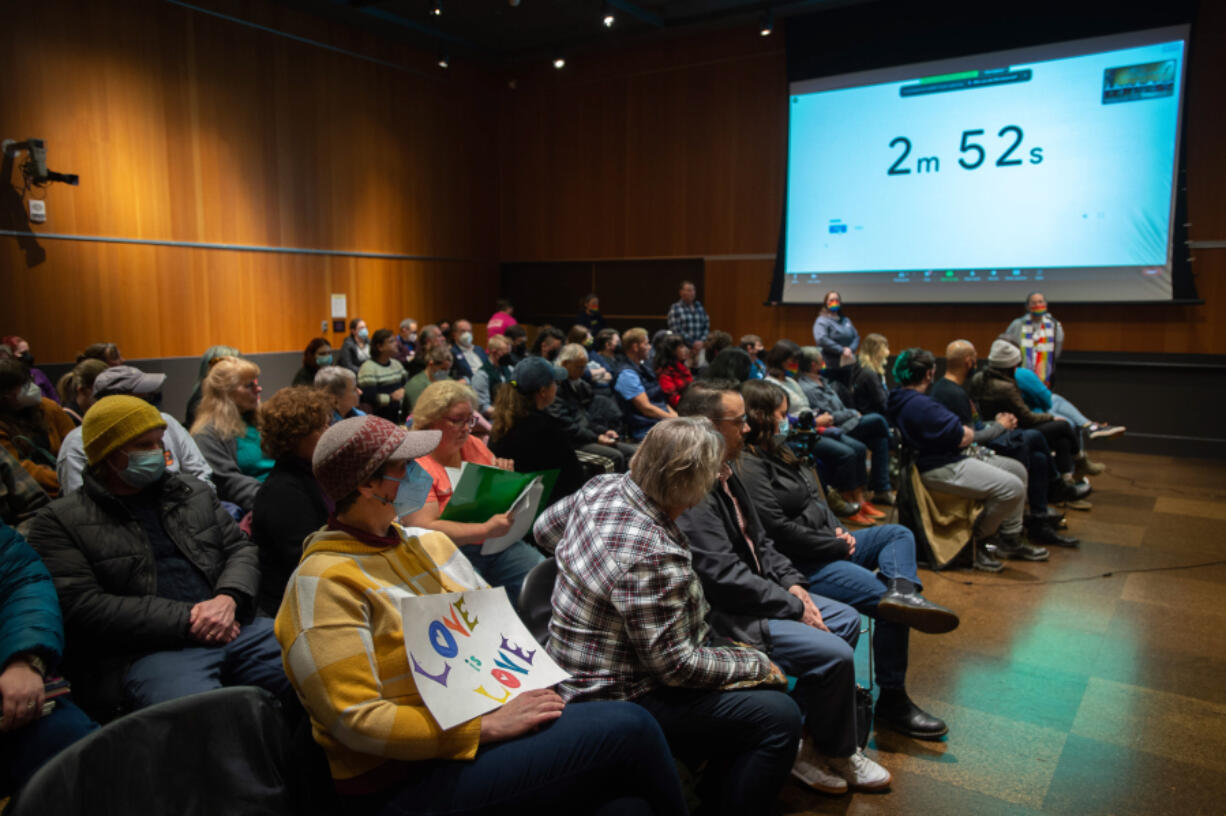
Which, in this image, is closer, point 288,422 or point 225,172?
point 288,422

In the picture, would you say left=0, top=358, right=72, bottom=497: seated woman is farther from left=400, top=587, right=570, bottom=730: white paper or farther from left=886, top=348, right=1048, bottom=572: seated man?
left=886, top=348, right=1048, bottom=572: seated man

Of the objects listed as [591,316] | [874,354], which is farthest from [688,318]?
[874,354]

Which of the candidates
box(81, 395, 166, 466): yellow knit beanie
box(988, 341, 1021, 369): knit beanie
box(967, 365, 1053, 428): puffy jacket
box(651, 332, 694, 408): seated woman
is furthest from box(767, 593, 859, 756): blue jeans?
box(651, 332, 694, 408): seated woman

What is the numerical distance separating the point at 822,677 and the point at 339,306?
891cm

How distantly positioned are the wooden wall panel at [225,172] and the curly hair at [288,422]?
5994mm

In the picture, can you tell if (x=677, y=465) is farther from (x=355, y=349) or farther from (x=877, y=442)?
(x=355, y=349)

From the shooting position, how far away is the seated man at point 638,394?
5.82 metres

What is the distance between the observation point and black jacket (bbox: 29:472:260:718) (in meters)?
1.95

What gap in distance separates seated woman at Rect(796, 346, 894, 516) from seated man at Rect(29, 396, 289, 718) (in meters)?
4.24

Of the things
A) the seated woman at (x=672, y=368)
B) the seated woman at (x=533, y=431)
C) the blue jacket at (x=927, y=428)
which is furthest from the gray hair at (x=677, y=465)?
the seated woman at (x=672, y=368)

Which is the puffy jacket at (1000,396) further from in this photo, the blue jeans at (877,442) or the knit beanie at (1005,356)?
the blue jeans at (877,442)

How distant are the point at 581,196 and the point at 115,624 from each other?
406 inches

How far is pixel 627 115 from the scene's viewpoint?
36.2 feet

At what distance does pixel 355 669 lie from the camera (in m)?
1.37
